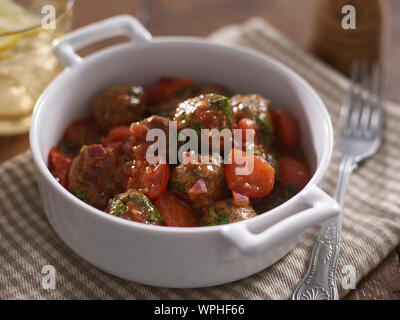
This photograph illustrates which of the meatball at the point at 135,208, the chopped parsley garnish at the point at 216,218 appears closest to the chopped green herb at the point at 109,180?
the meatball at the point at 135,208

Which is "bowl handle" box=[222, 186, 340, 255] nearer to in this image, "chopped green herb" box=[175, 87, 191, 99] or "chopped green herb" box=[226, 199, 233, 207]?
"chopped green herb" box=[226, 199, 233, 207]

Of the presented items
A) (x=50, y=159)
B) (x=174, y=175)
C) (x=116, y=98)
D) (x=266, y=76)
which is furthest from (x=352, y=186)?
(x=50, y=159)

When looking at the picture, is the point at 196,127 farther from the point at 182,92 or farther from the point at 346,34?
the point at 346,34

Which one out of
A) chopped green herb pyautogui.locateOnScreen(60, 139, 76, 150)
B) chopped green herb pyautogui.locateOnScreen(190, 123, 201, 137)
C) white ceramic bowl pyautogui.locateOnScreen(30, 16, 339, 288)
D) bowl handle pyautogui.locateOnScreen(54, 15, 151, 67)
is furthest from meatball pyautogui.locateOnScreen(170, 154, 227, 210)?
bowl handle pyautogui.locateOnScreen(54, 15, 151, 67)

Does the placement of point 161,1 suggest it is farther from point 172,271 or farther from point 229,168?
point 172,271
